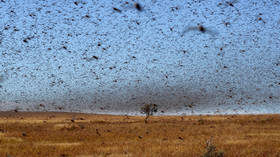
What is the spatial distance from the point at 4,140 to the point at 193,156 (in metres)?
14.4

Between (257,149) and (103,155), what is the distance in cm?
844

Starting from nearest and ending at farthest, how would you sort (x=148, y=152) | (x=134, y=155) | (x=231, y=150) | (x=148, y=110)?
(x=134, y=155), (x=148, y=152), (x=231, y=150), (x=148, y=110)

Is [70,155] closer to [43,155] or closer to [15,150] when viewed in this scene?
[43,155]

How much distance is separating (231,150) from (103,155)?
22.8 ft

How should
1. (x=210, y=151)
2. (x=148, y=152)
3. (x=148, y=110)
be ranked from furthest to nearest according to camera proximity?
(x=148, y=110)
(x=148, y=152)
(x=210, y=151)

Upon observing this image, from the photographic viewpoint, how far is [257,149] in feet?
59.3

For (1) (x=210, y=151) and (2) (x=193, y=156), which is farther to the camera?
(2) (x=193, y=156)

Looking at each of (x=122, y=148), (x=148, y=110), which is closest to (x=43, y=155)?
(x=122, y=148)

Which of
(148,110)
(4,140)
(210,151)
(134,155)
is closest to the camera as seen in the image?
(210,151)

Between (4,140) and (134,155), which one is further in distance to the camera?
(4,140)

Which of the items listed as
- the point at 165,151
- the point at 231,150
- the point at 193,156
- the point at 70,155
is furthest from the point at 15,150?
the point at 231,150

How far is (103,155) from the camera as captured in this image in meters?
15.9

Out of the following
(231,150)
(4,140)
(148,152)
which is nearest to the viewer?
(148,152)

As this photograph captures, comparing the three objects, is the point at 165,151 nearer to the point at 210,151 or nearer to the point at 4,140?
the point at 210,151
